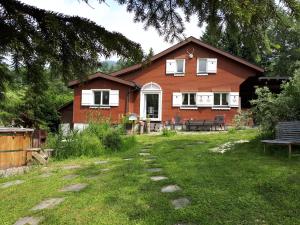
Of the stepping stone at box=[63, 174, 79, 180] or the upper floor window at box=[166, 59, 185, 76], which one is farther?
the upper floor window at box=[166, 59, 185, 76]

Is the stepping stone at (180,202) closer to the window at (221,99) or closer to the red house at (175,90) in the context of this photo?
the red house at (175,90)

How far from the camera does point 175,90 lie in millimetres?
25922

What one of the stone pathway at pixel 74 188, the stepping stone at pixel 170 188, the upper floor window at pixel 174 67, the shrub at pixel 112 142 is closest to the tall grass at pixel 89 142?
the shrub at pixel 112 142

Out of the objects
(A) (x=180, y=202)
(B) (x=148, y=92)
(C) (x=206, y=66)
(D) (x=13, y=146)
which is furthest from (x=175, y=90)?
(A) (x=180, y=202)

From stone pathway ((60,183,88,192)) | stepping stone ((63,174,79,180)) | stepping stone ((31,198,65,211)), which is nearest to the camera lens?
stepping stone ((31,198,65,211))

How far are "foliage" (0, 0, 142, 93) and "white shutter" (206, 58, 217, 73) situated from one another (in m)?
23.2

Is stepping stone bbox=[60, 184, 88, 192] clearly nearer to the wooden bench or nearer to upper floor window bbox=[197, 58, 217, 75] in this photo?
the wooden bench

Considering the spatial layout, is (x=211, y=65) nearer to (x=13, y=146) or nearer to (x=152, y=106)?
(x=152, y=106)

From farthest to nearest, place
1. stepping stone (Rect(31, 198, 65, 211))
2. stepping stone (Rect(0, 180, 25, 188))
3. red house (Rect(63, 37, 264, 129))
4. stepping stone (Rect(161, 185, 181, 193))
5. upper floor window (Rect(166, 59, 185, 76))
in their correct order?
upper floor window (Rect(166, 59, 185, 76)), red house (Rect(63, 37, 264, 129)), stepping stone (Rect(0, 180, 25, 188)), stepping stone (Rect(161, 185, 181, 193)), stepping stone (Rect(31, 198, 65, 211))

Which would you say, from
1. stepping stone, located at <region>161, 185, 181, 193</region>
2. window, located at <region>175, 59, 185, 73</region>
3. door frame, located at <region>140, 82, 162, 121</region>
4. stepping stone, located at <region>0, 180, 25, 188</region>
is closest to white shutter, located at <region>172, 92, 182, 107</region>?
door frame, located at <region>140, 82, 162, 121</region>

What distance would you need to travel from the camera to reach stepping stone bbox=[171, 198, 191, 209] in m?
5.68

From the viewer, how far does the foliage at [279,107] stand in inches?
448

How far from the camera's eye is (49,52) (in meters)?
2.55

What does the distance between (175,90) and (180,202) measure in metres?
20.2
